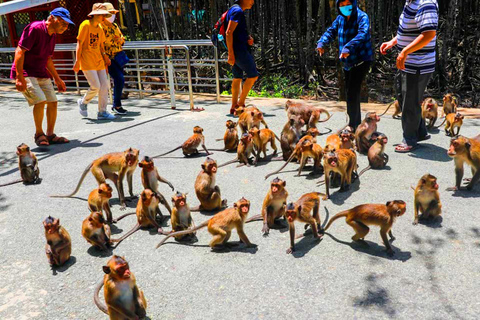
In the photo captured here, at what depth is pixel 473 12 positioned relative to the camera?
16.3 metres

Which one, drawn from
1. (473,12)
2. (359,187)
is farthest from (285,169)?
(473,12)

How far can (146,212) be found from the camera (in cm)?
425

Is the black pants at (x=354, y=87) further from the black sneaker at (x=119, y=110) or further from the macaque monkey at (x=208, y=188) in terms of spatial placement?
the black sneaker at (x=119, y=110)

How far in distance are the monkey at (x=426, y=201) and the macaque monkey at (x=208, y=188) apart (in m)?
1.95

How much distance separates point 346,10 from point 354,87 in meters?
1.11

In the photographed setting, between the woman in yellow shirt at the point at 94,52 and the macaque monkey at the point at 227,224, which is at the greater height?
the woman in yellow shirt at the point at 94,52

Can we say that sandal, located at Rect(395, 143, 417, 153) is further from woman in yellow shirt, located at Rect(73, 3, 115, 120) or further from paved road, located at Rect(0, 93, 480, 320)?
woman in yellow shirt, located at Rect(73, 3, 115, 120)

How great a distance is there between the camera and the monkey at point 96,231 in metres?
3.87

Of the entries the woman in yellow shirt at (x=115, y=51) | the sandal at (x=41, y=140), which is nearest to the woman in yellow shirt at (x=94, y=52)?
the woman in yellow shirt at (x=115, y=51)

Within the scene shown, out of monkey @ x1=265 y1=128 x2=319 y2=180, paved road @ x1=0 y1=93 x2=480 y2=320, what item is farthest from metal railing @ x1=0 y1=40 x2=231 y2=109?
paved road @ x1=0 y1=93 x2=480 y2=320

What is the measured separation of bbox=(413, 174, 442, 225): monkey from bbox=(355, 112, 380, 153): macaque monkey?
2017 mm

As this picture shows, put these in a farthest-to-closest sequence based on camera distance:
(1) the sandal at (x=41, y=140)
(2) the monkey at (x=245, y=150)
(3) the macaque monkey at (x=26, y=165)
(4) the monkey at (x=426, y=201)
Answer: (1) the sandal at (x=41, y=140) < (2) the monkey at (x=245, y=150) < (3) the macaque monkey at (x=26, y=165) < (4) the monkey at (x=426, y=201)

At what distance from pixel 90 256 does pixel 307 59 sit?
10.5m

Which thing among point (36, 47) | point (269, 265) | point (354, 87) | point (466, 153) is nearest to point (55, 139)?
point (36, 47)
